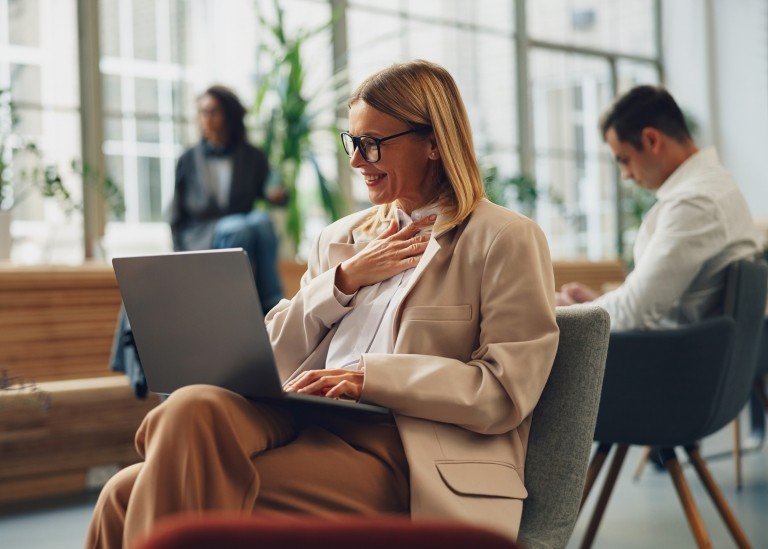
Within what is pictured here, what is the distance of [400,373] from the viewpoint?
5.44 ft

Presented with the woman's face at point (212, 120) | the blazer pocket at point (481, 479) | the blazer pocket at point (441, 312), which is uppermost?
the woman's face at point (212, 120)

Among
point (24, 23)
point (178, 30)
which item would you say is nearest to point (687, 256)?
point (24, 23)

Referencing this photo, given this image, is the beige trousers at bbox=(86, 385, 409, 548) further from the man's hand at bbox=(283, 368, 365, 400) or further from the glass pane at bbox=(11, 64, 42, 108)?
the glass pane at bbox=(11, 64, 42, 108)

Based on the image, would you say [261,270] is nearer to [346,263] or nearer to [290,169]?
[290,169]

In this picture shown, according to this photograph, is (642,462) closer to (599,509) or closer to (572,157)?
(599,509)

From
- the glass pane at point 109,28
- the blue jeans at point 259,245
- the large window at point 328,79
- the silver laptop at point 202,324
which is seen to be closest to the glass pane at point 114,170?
the large window at point 328,79

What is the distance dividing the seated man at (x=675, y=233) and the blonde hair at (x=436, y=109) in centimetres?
105

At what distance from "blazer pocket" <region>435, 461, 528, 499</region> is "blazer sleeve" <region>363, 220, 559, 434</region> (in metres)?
0.06

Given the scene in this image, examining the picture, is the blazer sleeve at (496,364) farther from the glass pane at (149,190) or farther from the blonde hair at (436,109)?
the glass pane at (149,190)

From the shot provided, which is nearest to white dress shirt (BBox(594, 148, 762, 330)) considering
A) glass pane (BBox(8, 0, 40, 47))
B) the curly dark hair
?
the curly dark hair

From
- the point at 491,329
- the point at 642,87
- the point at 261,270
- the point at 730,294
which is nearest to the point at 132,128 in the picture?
the point at 261,270

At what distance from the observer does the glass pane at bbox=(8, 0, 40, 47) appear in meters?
5.47

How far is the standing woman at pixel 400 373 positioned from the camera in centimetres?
148

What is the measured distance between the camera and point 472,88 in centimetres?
814
